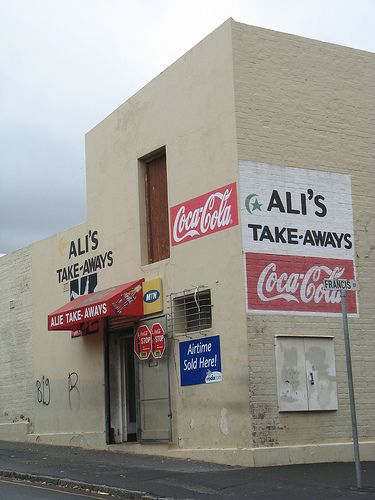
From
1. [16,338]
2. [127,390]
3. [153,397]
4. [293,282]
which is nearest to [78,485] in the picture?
[153,397]

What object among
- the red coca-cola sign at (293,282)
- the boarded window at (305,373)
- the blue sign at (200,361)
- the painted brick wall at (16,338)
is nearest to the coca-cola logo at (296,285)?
the red coca-cola sign at (293,282)

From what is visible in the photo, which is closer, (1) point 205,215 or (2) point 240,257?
(2) point 240,257

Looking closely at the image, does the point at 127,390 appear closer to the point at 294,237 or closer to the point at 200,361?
the point at 200,361

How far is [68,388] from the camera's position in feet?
70.4

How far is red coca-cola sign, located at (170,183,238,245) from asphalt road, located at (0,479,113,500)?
5.82 meters

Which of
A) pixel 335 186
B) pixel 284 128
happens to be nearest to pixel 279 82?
pixel 284 128

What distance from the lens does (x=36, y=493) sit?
1280 centimetres

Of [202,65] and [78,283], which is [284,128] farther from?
[78,283]

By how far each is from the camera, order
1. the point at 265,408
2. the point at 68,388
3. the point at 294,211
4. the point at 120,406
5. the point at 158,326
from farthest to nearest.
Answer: the point at 68,388 < the point at 120,406 < the point at 158,326 < the point at 294,211 < the point at 265,408

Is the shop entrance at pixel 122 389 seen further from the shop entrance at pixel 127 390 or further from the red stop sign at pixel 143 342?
the red stop sign at pixel 143 342

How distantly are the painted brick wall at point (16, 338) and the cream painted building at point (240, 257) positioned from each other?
417cm

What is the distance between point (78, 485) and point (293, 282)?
18.5 ft

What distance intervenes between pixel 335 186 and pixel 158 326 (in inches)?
187

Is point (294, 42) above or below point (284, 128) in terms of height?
above
